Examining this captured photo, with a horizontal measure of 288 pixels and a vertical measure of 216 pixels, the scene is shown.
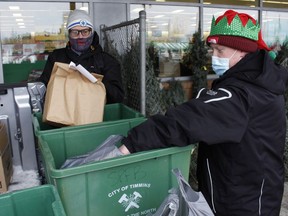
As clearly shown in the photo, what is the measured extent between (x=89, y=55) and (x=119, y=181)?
1.50 m

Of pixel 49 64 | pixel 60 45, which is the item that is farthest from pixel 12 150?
pixel 60 45

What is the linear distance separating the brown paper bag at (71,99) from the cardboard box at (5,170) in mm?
277

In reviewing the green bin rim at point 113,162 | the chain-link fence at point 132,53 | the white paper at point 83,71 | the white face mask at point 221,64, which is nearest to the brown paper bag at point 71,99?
the white paper at point 83,71

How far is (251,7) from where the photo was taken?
18.7ft

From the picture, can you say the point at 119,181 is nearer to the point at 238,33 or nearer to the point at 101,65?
the point at 238,33

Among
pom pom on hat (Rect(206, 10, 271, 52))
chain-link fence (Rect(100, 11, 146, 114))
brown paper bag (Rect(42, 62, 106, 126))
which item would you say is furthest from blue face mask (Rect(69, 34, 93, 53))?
pom pom on hat (Rect(206, 10, 271, 52))

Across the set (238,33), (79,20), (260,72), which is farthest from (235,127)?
(79,20)

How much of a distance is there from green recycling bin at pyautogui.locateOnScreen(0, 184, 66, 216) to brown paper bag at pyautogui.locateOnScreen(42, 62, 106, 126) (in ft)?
2.38

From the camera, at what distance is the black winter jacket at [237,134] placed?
1299 mm

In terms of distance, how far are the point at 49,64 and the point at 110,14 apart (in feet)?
6.00

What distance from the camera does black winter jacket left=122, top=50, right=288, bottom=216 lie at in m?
1.30

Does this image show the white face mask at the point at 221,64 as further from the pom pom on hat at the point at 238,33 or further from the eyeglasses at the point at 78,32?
the eyeglasses at the point at 78,32

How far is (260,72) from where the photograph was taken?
1.47 metres

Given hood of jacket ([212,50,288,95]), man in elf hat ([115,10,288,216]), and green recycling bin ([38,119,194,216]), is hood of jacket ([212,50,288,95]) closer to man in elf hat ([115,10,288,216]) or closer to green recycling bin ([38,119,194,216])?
man in elf hat ([115,10,288,216])
